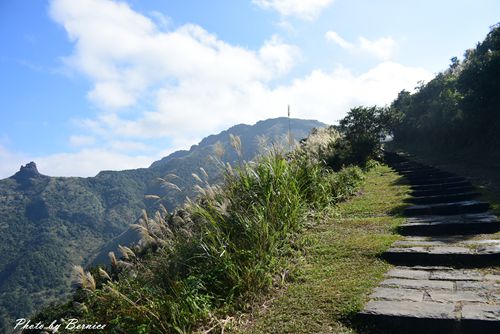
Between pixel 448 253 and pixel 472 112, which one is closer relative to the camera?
pixel 448 253

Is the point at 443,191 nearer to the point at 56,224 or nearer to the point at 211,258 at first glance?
the point at 211,258

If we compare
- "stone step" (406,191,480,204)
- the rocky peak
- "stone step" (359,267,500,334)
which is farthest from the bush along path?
the rocky peak

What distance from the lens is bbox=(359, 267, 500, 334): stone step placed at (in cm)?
246

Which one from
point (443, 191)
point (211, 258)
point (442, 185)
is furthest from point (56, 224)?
point (211, 258)

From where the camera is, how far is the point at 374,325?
2676mm

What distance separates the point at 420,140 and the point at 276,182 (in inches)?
944

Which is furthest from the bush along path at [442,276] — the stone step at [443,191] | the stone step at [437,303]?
the stone step at [443,191]

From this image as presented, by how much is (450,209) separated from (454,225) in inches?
47.6

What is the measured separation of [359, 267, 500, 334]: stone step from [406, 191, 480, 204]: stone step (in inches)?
144

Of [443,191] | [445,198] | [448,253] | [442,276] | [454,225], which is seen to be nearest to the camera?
[442,276]

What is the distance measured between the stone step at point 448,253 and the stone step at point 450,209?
172cm

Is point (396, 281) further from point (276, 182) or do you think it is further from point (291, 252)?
point (276, 182)

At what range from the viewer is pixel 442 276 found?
11.1 feet

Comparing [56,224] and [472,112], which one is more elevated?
[472,112]
